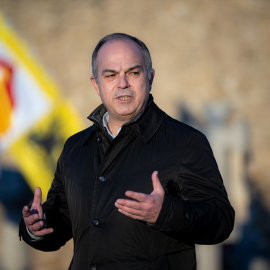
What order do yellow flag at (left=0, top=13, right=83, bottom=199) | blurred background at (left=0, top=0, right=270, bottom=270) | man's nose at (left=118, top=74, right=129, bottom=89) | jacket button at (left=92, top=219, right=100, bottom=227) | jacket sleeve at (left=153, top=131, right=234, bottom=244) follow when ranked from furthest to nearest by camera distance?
blurred background at (left=0, top=0, right=270, bottom=270) → yellow flag at (left=0, top=13, right=83, bottom=199) → man's nose at (left=118, top=74, right=129, bottom=89) → jacket button at (left=92, top=219, right=100, bottom=227) → jacket sleeve at (left=153, top=131, right=234, bottom=244)

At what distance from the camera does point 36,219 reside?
5.64 ft

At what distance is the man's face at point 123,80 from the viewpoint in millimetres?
1817

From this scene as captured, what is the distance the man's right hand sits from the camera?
1.71 metres

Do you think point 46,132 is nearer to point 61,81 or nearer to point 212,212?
point 61,81

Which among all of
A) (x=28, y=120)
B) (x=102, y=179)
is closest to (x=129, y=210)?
(x=102, y=179)

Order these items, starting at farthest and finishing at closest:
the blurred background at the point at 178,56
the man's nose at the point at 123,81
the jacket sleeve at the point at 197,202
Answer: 1. the blurred background at the point at 178,56
2. the man's nose at the point at 123,81
3. the jacket sleeve at the point at 197,202

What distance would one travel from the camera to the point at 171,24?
8.50m

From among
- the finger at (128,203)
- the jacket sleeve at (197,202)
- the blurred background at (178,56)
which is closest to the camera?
the finger at (128,203)

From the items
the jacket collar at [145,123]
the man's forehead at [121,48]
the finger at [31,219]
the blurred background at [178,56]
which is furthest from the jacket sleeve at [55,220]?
the blurred background at [178,56]

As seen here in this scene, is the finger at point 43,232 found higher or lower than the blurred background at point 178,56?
lower

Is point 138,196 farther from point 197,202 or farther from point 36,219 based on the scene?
point 36,219

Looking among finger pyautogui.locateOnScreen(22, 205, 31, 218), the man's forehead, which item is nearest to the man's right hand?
finger pyautogui.locateOnScreen(22, 205, 31, 218)

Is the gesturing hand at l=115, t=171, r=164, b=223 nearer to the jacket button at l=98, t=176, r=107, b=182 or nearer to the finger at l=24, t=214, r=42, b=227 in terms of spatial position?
the jacket button at l=98, t=176, r=107, b=182

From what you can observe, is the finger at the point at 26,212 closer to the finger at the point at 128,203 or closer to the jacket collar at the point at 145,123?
the jacket collar at the point at 145,123
